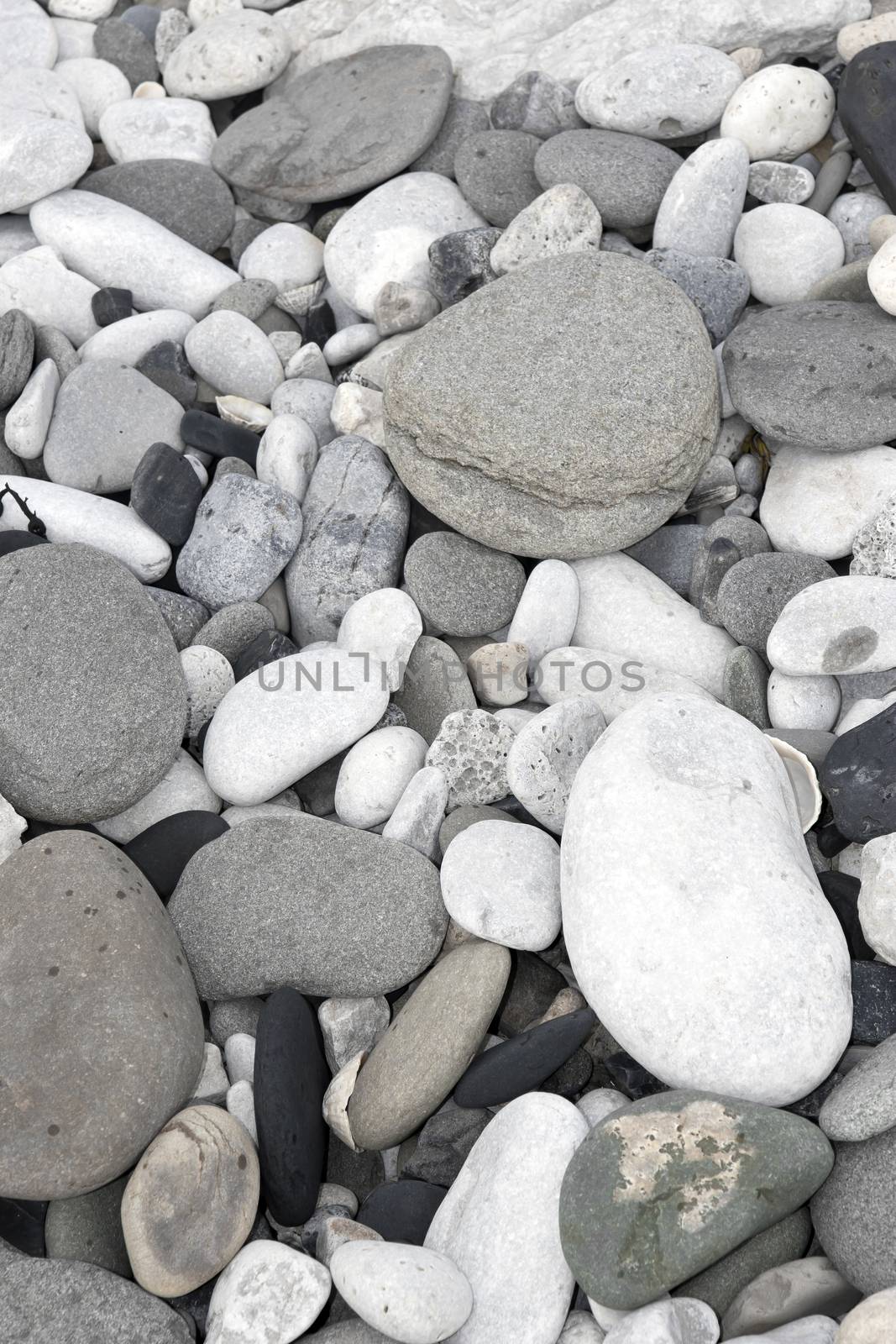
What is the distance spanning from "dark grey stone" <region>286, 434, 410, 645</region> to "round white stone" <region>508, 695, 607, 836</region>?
31.5 inches

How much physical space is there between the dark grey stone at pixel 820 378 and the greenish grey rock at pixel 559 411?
127 millimetres

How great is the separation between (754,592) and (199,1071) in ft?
6.16

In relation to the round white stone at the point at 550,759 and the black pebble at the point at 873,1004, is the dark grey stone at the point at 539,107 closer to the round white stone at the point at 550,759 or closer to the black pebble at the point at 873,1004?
the round white stone at the point at 550,759

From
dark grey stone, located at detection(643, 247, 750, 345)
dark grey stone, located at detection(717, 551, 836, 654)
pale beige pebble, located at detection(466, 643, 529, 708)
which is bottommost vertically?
pale beige pebble, located at detection(466, 643, 529, 708)

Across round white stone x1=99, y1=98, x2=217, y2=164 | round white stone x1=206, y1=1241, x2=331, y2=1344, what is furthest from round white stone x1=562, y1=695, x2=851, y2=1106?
round white stone x1=99, y1=98, x2=217, y2=164

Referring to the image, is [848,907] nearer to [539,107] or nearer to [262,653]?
[262,653]

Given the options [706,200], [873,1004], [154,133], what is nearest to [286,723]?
[873,1004]

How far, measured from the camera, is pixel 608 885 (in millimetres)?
2424

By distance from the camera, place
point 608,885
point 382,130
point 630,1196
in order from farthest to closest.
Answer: point 382,130 → point 608,885 → point 630,1196

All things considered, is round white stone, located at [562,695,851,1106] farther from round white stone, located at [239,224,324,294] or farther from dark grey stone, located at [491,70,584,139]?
dark grey stone, located at [491,70,584,139]

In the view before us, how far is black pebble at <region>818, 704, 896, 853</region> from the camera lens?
2.62 m

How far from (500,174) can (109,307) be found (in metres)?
1.49

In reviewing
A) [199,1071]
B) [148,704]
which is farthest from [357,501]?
[199,1071]

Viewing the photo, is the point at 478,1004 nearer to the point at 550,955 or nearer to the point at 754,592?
the point at 550,955
